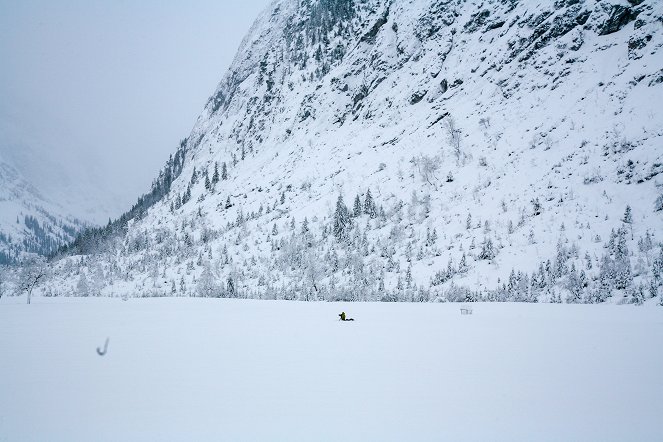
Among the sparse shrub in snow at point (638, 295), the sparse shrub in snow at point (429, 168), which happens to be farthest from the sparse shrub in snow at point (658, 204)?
the sparse shrub in snow at point (429, 168)

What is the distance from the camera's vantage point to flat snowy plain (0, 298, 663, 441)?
465 cm

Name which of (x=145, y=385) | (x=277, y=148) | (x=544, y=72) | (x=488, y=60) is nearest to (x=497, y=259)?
(x=145, y=385)

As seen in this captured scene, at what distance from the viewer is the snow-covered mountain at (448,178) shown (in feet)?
69.6

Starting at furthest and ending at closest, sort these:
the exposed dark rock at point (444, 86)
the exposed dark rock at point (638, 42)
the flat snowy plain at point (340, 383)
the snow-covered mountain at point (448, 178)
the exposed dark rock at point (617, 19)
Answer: the exposed dark rock at point (444, 86)
the exposed dark rock at point (617, 19)
the exposed dark rock at point (638, 42)
the snow-covered mountain at point (448, 178)
the flat snowy plain at point (340, 383)

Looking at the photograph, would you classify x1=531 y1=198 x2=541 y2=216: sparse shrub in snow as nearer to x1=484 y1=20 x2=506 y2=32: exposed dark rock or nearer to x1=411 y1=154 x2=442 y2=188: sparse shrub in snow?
x1=411 y1=154 x2=442 y2=188: sparse shrub in snow

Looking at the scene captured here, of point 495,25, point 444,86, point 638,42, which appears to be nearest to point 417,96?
point 444,86

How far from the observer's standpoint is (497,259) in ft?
74.7

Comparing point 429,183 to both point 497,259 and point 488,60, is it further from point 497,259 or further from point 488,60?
point 488,60

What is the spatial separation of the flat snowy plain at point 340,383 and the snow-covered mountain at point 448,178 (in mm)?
10787

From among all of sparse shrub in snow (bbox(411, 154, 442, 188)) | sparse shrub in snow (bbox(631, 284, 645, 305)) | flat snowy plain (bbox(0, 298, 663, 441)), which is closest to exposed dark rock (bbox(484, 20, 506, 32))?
sparse shrub in snow (bbox(411, 154, 442, 188))

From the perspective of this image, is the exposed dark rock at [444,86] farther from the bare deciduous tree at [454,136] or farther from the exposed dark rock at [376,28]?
the exposed dark rock at [376,28]

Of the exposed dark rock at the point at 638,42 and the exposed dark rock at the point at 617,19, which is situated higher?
the exposed dark rock at the point at 617,19

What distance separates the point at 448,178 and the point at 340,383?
103 ft

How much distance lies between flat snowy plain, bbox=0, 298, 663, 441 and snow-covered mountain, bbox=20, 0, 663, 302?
35.4 feet
